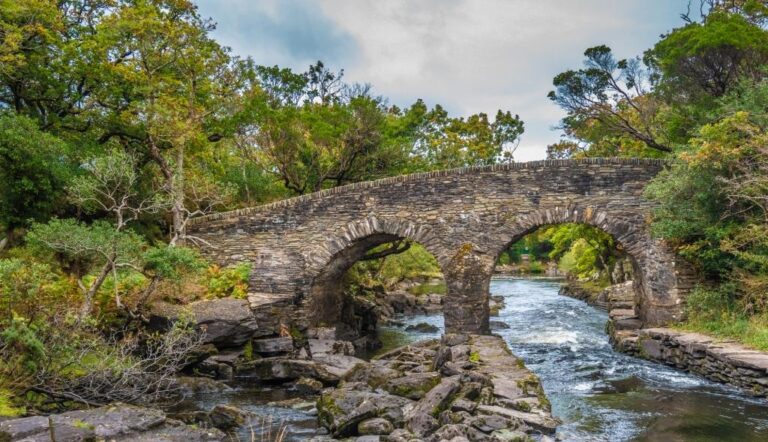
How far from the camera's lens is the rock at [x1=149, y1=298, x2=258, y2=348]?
39.2 ft

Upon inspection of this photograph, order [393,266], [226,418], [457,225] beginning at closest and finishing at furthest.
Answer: [226,418] → [457,225] → [393,266]

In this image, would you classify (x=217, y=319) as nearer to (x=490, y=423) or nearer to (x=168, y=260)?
(x=168, y=260)

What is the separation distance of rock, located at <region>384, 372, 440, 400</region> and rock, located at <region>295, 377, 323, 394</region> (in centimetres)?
197

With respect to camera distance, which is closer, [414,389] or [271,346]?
[414,389]

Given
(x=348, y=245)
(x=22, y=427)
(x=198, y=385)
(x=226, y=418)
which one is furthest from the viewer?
(x=348, y=245)

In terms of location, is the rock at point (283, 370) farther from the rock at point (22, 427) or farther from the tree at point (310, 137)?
the tree at point (310, 137)

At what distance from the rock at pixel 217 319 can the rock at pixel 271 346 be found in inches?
11.8

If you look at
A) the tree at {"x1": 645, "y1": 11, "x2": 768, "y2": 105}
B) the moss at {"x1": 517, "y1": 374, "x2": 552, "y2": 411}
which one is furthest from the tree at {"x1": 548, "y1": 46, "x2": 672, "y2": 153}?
the moss at {"x1": 517, "y1": 374, "x2": 552, "y2": 411}

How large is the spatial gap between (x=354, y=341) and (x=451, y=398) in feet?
27.8

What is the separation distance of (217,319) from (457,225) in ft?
22.4

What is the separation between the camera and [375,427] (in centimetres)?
775

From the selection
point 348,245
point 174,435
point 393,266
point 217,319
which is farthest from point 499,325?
point 174,435

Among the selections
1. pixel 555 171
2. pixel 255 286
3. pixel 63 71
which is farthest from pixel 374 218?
pixel 63 71

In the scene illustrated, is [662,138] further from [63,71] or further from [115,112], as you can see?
[63,71]
